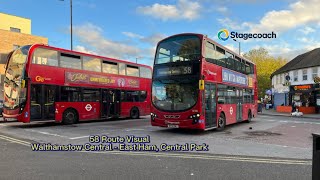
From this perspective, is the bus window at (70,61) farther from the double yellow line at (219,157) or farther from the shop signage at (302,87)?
the shop signage at (302,87)

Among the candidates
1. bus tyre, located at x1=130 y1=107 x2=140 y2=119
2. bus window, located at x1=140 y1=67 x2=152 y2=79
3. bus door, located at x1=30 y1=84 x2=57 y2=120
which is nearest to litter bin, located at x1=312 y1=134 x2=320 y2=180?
bus door, located at x1=30 y1=84 x2=57 y2=120

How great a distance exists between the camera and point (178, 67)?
13680mm

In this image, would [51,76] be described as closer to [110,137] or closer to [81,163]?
[110,137]

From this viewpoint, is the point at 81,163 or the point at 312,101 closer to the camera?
the point at 81,163

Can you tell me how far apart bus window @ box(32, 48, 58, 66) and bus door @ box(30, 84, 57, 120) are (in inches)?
49.9

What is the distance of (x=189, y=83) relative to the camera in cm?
1334

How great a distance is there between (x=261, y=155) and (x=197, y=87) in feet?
16.1

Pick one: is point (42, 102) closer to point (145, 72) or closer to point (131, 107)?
point (131, 107)

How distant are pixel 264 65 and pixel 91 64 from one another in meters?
50.5

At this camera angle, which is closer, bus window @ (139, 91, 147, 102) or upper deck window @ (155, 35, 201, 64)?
upper deck window @ (155, 35, 201, 64)

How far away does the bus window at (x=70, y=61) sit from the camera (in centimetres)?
1741

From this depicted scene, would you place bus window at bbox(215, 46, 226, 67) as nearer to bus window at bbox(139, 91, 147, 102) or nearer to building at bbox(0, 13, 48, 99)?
bus window at bbox(139, 91, 147, 102)

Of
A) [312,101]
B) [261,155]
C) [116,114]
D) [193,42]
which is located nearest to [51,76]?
[116,114]

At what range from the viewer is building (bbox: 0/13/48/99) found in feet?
119
